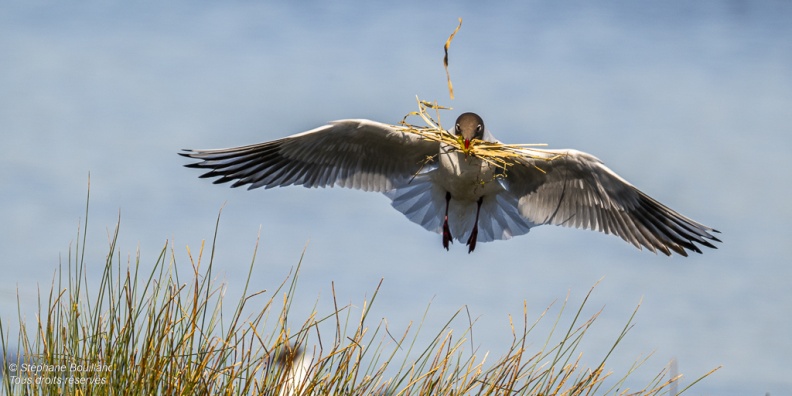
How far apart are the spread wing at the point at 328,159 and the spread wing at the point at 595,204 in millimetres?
901

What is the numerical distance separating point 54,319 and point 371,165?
12.0 feet

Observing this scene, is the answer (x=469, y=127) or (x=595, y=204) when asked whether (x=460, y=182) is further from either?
(x=595, y=204)

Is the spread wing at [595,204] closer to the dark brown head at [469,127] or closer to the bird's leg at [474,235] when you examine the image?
the bird's leg at [474,235]

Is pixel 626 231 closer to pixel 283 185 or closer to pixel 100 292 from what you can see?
pixel 283 185

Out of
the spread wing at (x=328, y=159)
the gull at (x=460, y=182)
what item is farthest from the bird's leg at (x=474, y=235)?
the spread wing at (x=328, y=159)

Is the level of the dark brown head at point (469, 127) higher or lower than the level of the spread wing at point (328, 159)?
higher

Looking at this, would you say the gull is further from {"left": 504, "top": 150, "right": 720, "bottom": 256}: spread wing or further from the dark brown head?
the dark brown head

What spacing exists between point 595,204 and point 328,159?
2285 mm

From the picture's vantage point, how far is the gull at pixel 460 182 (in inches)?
278

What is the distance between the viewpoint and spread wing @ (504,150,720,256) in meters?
7.12

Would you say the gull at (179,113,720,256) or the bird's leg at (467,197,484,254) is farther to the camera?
the bird's leg at (467,197,484,254)

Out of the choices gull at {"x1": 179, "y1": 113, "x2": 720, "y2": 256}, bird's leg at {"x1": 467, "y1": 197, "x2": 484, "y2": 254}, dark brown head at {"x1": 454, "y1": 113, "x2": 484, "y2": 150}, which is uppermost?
dark brown head at {"x1": 454, "y1": 113, "x2": 484, "y2": 150}

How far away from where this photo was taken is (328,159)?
7465 millimetres

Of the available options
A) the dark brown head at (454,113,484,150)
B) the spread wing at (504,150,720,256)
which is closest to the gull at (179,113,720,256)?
the spread wing at (504,150,720,256)
